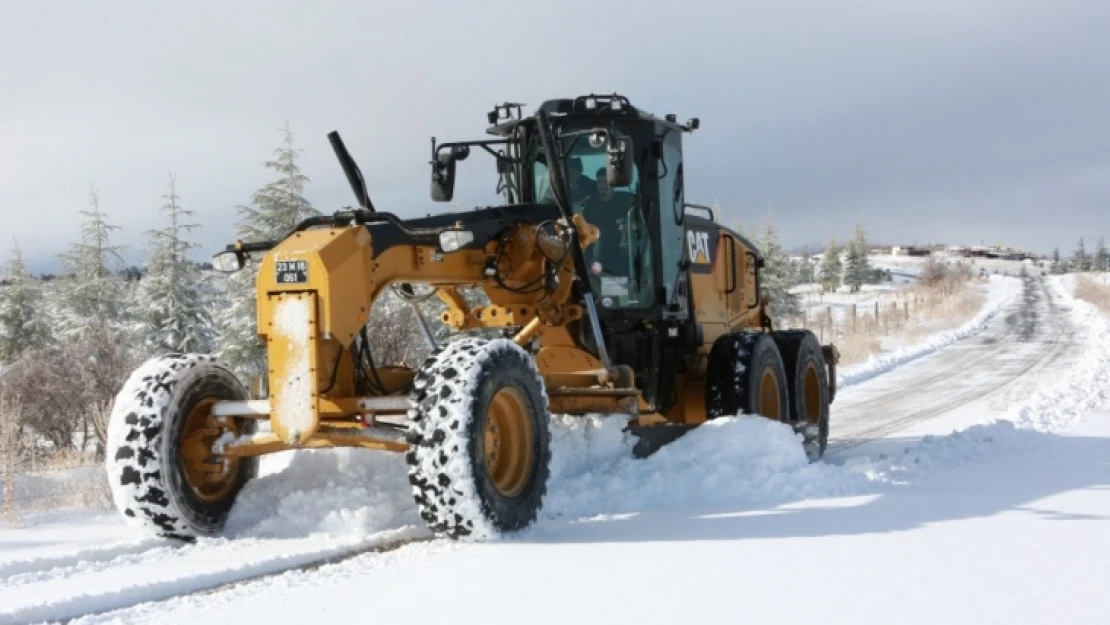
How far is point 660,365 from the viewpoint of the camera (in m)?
9.89

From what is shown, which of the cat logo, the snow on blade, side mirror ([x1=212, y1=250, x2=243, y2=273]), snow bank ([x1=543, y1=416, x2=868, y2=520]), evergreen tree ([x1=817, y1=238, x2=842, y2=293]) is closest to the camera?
the snow on blade

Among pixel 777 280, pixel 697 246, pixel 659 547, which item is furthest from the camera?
pixel 777 280

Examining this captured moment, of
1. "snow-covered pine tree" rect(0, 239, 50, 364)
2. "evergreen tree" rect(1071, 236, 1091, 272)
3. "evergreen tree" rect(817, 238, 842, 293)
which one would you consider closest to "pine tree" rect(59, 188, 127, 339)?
"snow-covered pine tree" rect(0, 239, 50, 364)

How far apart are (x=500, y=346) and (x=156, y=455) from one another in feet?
7.19

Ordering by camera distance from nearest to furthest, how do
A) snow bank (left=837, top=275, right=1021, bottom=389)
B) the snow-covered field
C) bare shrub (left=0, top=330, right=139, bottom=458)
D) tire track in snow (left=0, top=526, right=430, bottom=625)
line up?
the snow-covered field < tire track in snow (left=0, top=526, right=430, bottom=625) < bare shrub (left=0, top=330, right=139, bottom=458) < snow bank (left=837, top=275, right=1021, bottom=389)

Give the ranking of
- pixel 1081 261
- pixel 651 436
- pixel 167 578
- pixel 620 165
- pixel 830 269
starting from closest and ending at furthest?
pixel 167 578 → pixel 620 165 → pixel 651 436 → pixel 830 269 → pixel 1081 261

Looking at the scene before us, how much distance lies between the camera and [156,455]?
626 centimetres

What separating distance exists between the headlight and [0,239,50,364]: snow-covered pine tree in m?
34.7

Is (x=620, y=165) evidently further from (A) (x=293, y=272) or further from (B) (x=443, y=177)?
(A) (x=293, y=272)

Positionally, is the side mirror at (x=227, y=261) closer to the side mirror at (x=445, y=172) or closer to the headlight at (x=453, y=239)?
the headlight at (x=453, y=239)

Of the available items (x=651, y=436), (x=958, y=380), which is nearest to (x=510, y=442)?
(x=651, y=436)

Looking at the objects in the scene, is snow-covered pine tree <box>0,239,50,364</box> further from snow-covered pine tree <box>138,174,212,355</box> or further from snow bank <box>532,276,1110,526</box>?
snow bank <box>532,276,1110,526</box>

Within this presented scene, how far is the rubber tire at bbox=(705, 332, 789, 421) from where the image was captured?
9344mm

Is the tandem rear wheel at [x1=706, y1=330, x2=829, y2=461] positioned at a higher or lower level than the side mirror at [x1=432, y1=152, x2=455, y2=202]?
lower
